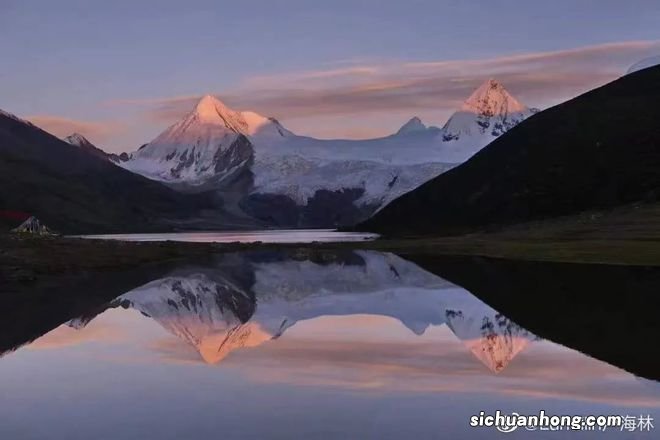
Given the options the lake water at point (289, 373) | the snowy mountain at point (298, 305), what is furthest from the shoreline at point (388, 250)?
the lake water at point (289, 373)

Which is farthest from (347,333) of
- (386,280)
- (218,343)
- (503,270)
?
(503,270)

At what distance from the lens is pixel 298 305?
173 feet

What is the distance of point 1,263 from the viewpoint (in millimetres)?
78250

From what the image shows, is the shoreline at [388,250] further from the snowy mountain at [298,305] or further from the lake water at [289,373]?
the lake water at [289,373]

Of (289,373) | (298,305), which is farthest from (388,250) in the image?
(289,373)

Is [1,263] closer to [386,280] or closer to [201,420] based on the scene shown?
[386,280]

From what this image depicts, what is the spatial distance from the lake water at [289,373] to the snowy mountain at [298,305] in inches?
7.5

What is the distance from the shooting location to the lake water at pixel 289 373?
1969 cm

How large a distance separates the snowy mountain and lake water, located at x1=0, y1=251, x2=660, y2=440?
19cm

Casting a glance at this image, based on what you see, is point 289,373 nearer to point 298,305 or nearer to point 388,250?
point 298,305

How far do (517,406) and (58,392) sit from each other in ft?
39.2

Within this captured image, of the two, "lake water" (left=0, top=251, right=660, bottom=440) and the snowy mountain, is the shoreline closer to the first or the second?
the snowy mountain

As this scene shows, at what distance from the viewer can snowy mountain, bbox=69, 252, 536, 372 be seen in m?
35.6

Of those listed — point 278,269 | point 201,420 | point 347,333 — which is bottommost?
point 278,269
